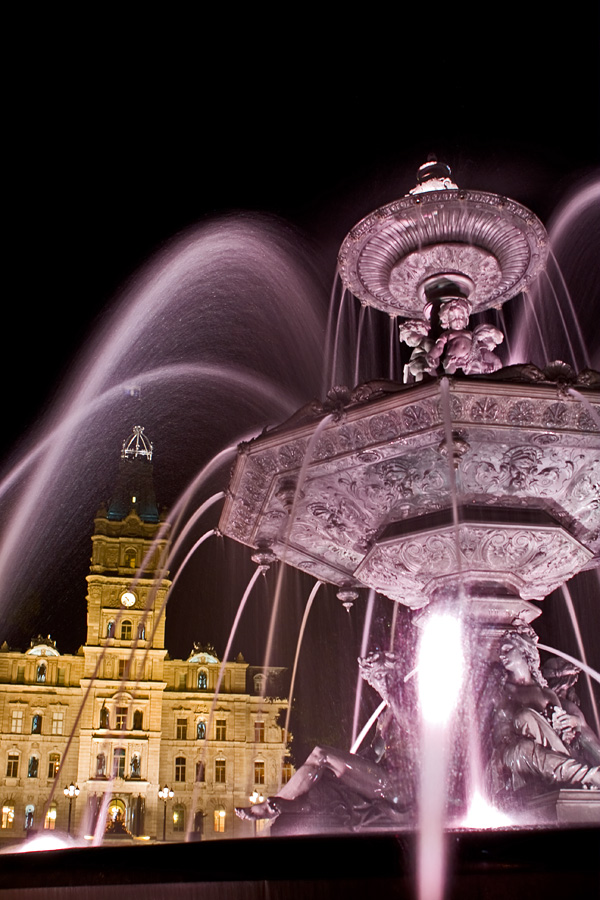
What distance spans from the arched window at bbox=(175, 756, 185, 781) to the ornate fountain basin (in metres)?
44.2

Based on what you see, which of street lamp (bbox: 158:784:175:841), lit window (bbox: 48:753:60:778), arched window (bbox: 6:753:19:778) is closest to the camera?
street lamp (bbox: 158:784:175:841)

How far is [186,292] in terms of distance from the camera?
10750 mm

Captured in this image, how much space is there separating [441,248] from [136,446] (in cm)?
5609

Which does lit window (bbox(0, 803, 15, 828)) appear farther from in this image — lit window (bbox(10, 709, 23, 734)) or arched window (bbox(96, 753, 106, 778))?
arched window (bbox(96, 753, 106, 778))

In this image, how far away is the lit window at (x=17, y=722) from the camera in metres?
46.3

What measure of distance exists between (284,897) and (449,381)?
10.2 feet

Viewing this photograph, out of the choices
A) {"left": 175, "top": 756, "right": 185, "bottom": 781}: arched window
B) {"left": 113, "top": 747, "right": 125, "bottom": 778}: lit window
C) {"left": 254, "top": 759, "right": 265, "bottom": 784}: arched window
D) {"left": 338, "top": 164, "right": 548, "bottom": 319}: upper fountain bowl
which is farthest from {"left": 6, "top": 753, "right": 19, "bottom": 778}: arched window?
{"left": 338, "top": 164, "right": 548, "bottom": 319}: upper fountain bowl

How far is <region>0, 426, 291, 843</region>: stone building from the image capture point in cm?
4456

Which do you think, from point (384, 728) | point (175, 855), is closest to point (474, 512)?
point (384, 728)

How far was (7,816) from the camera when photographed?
4350 cm

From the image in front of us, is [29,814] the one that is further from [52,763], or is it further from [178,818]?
[178,818]

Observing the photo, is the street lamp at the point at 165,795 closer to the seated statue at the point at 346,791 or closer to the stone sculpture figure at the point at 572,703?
the seated statue at the point at 346,791

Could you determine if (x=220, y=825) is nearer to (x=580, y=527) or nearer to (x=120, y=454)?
(x=120, y=454)

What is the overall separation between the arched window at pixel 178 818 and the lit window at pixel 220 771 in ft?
8.14
